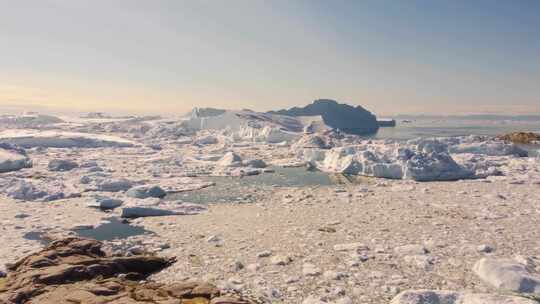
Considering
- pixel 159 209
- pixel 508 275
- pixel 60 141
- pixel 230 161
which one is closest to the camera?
pixel 508 275

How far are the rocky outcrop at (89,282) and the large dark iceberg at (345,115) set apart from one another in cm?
5558

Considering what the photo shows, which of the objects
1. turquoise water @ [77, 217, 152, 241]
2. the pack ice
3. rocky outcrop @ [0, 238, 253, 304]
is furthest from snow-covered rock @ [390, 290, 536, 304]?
the pack ice


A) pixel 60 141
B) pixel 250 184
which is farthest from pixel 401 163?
pixel 60 141

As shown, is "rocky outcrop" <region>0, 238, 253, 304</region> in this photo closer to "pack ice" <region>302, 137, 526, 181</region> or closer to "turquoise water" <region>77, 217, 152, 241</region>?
"turquoise water" <region>77, 217, 152, 241</region>

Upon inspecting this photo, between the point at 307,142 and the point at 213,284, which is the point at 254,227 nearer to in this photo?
the point at 213,284

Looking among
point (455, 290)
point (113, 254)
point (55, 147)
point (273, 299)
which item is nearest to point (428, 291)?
point (455, 290)

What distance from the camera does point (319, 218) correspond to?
9461 millimetres

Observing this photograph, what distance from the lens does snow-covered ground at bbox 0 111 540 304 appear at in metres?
5.84

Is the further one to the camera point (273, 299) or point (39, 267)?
point (39, 267)

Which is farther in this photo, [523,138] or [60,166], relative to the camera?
[523,138]

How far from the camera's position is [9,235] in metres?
7.95

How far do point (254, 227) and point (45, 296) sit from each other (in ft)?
15.8

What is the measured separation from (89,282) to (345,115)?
200 ft

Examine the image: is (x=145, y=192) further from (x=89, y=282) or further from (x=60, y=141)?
(x=60, y=141)
